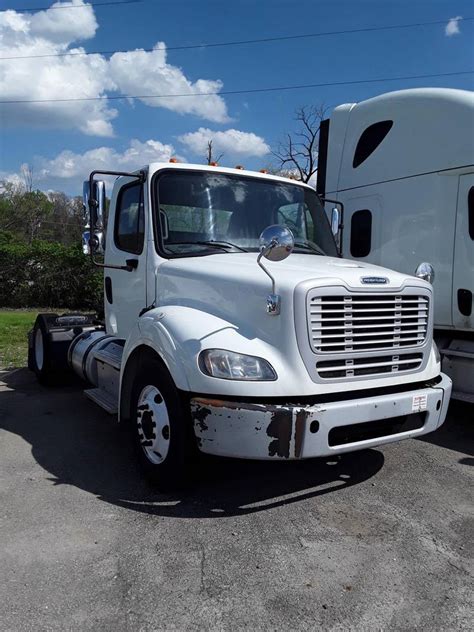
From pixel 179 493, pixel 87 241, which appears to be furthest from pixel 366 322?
pixel 87 241

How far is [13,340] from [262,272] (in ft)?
30.3

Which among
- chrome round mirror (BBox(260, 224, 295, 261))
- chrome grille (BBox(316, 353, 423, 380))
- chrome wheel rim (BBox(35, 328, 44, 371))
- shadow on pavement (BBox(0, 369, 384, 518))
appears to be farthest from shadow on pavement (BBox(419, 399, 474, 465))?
chrome wheel rim (BBox(35, 328, 44, 371))

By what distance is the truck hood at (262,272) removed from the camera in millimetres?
3633

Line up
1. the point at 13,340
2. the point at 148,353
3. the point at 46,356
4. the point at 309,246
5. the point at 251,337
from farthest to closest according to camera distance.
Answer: the point at 13,340 < the point at 46,356 < the point at 309,246 < the point at 148,353 < the point at 251,337

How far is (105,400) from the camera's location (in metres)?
5.12

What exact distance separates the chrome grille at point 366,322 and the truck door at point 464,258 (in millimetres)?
1823

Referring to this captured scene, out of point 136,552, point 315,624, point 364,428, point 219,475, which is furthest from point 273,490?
point 315,624

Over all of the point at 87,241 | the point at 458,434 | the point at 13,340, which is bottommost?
the point at 458,434

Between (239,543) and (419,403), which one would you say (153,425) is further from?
(419,403)

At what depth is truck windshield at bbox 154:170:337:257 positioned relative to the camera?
4.63 metres

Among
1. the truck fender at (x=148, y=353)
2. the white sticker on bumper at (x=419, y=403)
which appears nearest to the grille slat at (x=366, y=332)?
the white sticker on bumper at (x=419, y=403)

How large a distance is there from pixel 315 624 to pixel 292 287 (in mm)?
1878

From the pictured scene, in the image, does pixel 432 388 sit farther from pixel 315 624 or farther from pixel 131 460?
pixel 131 460

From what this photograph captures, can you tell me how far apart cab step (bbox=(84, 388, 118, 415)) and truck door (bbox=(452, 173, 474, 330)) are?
3581 mm
